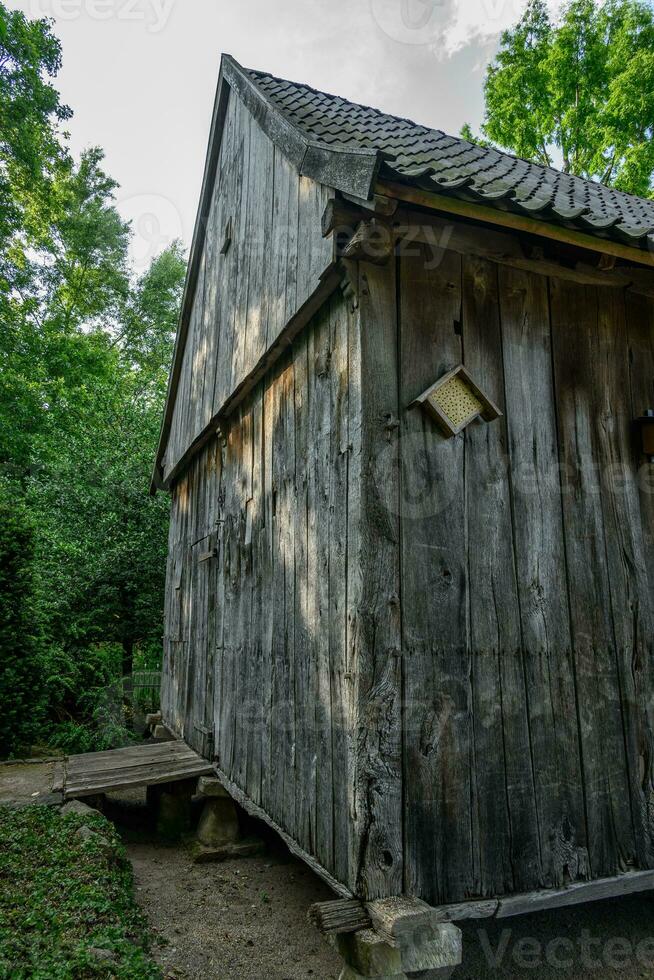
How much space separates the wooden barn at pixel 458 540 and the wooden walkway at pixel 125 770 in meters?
1.40

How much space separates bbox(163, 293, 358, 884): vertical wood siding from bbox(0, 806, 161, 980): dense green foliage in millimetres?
939

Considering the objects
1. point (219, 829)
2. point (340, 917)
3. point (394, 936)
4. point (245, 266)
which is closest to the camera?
point (394, 936)

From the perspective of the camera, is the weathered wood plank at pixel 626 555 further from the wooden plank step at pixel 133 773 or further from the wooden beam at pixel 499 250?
the wooden plank step at pixel 133 773

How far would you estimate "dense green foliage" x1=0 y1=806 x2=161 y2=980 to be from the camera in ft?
7.96

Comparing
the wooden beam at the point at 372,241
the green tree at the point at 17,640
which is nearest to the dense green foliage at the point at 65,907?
the wooden beam at the point at 372,241

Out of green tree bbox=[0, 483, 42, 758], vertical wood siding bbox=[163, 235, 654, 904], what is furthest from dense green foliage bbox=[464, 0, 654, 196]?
green tree bbox=[0, 483, 42, 758]

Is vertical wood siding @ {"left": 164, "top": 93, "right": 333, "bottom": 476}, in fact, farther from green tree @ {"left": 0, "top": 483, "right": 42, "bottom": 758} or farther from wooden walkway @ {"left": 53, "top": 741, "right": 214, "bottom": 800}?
wooden walkway @ {"left": 53, "top": 741, "right": 214, "bottom": 800}

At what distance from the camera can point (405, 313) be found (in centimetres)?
325

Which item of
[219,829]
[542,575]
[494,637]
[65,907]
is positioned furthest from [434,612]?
[219,829]

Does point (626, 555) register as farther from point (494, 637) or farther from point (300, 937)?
point (300, 937)

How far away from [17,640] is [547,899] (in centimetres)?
691

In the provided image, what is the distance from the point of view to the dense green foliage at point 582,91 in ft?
44.4

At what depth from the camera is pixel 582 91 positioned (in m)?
15.0

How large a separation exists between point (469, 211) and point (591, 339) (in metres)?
1.30
